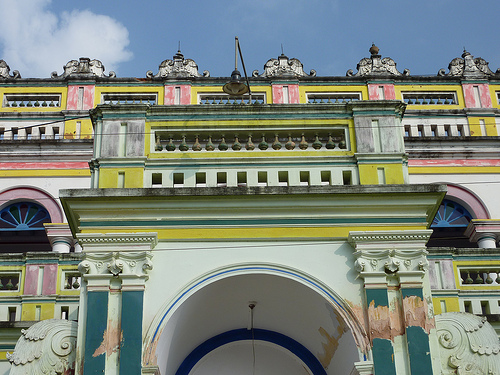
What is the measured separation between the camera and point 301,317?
46.9ft

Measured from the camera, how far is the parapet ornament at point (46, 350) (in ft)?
40.0

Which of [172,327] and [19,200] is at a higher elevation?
[19,200]

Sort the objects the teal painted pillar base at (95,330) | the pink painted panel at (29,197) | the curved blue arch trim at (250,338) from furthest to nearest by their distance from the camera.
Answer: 1. the pink painted panel at (29,197)
2. the curved blue arch trim at (250,338)
3. the teal painted pillar base at (95,330)

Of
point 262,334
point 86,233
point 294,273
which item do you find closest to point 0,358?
point 86,233

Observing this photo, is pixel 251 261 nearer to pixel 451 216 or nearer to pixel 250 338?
pixel 250 338

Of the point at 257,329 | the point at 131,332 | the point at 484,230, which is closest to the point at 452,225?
the point at 484,230

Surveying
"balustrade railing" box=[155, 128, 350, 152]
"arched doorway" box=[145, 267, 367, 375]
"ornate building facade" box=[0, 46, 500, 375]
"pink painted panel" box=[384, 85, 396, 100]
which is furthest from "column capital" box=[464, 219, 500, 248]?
"balustrade railing" box=[155, 128, 350, 152]

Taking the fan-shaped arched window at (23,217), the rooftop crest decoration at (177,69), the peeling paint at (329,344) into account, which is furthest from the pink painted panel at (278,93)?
the peeling paint at (329,344)

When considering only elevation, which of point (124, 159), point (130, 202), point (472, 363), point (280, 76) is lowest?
point (472, 363)

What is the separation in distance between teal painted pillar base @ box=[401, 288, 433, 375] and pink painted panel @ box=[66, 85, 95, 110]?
13302mm

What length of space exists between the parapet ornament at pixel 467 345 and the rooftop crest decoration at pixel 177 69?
13.2m

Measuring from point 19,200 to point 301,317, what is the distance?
33.7 feet

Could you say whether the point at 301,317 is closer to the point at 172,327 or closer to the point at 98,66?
the point at 172,327

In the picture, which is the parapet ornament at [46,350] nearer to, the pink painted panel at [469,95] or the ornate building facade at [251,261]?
the ornate building facade at [251,261]
